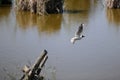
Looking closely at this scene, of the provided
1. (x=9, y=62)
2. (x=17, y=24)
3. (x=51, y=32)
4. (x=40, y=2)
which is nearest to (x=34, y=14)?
(x=40, y=2)

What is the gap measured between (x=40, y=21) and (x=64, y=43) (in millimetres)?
3910

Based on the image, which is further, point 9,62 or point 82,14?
point 82,14

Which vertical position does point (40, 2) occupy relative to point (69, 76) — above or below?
above

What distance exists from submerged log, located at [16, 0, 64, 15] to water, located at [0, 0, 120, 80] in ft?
1.15

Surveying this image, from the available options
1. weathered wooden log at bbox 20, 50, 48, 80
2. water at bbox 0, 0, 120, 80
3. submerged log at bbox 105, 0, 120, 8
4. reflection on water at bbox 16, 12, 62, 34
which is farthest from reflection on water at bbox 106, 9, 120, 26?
weathered wooden log at bbox 20, 50, 48, 80

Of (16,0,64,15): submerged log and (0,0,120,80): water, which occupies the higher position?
(16,0,64,15): submerged log

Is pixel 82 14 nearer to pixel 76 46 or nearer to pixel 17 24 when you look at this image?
pixel 17 24

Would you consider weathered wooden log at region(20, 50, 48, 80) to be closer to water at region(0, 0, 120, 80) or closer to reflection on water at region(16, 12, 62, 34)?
water at region(0, 0, 120, 80)

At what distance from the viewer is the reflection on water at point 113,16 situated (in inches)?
728

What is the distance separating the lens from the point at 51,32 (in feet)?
52.1

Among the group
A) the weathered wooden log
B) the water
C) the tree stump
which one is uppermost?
the weathered wooden log

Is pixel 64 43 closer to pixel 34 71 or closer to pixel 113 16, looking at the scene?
pixel 113 16

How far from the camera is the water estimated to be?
11250 millimetres

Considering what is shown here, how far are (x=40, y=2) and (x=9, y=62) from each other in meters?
7.74
